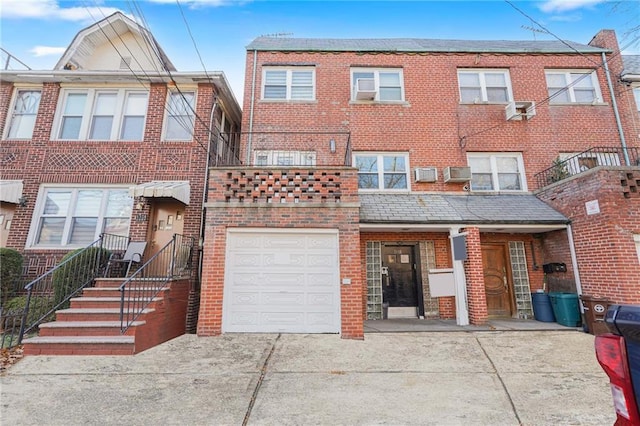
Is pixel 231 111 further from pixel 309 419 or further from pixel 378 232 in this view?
pixel 309 419

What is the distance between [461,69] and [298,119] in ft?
20.1

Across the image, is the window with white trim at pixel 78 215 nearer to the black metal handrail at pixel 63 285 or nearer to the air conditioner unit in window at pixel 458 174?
the black metal handrail at pixel 63 285

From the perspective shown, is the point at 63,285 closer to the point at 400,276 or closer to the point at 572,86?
the point at 400,276

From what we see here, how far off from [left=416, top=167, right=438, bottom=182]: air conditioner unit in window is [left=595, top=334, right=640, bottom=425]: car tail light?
25.7 ft

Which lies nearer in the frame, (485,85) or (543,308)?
(543,308)

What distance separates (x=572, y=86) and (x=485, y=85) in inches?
117

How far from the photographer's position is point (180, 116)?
905cm

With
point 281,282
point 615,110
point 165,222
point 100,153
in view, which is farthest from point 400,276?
point 100,153

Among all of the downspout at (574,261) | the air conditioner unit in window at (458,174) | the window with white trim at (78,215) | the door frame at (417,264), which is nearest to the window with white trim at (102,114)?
the window with white trim at (78,215)

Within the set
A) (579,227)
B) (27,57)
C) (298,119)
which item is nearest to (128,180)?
(27,57)

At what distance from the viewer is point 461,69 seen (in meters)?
10.3

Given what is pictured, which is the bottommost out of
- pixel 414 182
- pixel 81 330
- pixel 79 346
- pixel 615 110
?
pixel 79 346

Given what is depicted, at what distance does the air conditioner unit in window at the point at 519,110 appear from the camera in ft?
31.4

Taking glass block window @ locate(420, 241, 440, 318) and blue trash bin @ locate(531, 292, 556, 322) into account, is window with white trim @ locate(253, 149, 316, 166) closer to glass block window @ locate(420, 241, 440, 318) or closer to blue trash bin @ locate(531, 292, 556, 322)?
glass block window @ locate(420, 241, 440, 318)
